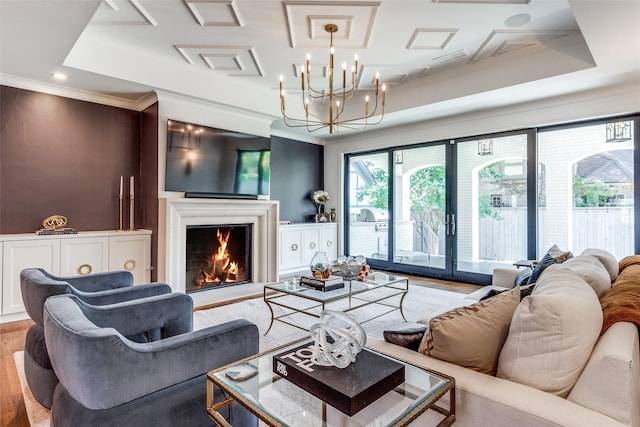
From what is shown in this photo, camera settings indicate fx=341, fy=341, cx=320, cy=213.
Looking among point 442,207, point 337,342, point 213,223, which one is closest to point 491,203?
point 442,207

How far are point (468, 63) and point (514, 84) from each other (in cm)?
59

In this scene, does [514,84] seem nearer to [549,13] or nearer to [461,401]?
[549,13]

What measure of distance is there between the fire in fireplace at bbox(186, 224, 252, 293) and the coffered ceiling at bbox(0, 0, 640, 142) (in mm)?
1760

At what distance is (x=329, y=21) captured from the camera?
10.4 feet

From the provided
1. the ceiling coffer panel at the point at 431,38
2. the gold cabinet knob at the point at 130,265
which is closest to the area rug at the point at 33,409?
the gold cabinet knob at the point at 130,265

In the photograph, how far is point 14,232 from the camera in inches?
147

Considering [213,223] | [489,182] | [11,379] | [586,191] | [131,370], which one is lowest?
[11,379]

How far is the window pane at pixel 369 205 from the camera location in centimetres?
644

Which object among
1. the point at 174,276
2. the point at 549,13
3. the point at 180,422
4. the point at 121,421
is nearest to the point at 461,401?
the point at 180,422

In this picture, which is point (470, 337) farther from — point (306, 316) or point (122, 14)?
point (122, 14)

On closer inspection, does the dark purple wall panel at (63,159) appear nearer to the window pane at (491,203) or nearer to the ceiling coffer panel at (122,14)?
the ceiling coffer panel at (122,14)

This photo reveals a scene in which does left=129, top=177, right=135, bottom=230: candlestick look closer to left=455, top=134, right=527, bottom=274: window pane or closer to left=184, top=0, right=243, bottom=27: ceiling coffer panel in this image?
left=184, top=0, right=243, bottom=27: ceiling coffer panel

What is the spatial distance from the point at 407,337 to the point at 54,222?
4.19m

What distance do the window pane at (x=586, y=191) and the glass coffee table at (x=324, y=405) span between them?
14.3ft
